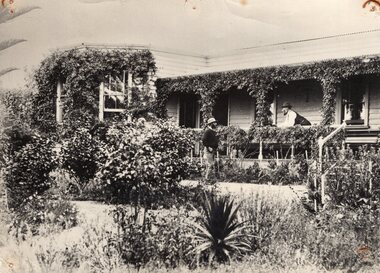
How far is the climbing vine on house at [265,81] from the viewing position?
12359 mm

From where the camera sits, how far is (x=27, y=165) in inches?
339

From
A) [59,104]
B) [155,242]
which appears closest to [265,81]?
[59,104]

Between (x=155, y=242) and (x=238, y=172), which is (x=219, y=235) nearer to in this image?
(x=155, y=242)

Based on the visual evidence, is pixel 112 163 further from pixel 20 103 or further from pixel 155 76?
pixel 155 76

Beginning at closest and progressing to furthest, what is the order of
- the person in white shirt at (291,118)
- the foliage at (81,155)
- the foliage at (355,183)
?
the foliage at (355,183) < the foliage at (81,155) < the person in white shirt at (291,118)

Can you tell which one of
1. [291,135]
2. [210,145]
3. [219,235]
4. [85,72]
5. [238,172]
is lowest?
[219,235]

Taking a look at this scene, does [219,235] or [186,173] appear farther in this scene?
[186,173]

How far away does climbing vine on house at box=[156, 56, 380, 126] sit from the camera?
1236cm

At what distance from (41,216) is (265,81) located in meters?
8.48

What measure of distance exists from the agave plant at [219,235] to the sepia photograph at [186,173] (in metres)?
0.02

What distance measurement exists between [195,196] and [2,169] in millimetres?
3091

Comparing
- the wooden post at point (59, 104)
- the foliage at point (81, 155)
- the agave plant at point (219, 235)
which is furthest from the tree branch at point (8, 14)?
the wooden post at point (59, 104)

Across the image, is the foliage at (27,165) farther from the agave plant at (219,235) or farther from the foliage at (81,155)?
the agave plant at (219,235)

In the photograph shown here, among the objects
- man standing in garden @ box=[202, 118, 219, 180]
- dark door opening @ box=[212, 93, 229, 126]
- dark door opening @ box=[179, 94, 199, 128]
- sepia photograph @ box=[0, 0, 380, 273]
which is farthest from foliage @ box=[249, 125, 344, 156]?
dark door opening @ box=[179, 94, 199, 128]
